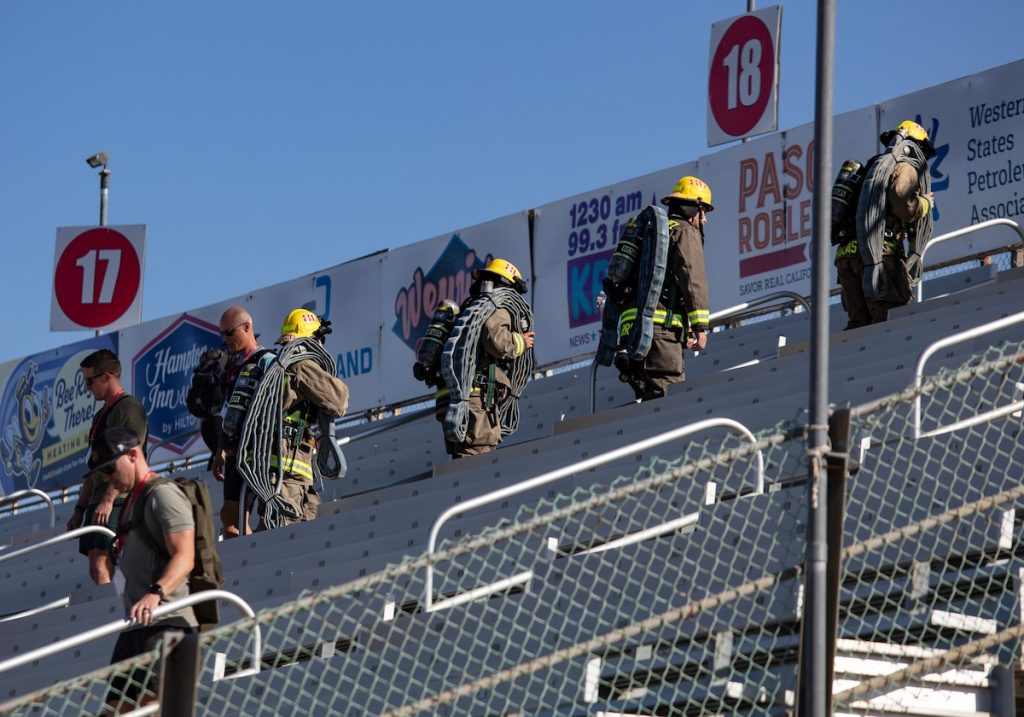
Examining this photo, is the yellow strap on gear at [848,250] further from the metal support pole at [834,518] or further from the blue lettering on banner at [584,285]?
the metal support pole at [834,518]

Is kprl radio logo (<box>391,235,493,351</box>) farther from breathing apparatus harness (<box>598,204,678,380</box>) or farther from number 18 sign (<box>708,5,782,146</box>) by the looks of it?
breathing apparatus harness (<box>598,204,678,380</box>)

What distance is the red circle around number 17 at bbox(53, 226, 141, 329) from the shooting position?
854 inches

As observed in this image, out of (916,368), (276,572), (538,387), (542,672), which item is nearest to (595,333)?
(538,387)

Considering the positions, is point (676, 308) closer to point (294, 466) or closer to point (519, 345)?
point (519, 345)

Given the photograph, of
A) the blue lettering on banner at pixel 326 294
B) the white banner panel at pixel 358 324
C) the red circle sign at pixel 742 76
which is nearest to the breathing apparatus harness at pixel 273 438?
the red circle sign at pixel 742 76

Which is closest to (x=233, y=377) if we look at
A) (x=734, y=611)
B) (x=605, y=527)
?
(x=605, y=527)

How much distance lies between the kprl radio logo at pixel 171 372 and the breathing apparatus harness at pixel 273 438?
9.46 m

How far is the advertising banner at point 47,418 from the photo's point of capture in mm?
22875

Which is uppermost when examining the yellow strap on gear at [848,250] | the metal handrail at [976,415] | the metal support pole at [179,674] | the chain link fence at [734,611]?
the yellow strap on gear at [848,250]

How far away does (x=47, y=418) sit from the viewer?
23.6 metres

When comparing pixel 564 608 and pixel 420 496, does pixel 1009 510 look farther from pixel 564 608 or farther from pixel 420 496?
pixel 420 496

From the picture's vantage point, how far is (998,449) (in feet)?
24.0

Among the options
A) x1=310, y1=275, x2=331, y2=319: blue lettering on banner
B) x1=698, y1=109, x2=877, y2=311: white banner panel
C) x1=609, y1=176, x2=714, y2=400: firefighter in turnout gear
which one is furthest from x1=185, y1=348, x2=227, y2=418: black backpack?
x1=310, y1=275, x2=331, y2=319: blue lettering on banner

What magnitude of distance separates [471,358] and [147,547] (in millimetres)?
5313
